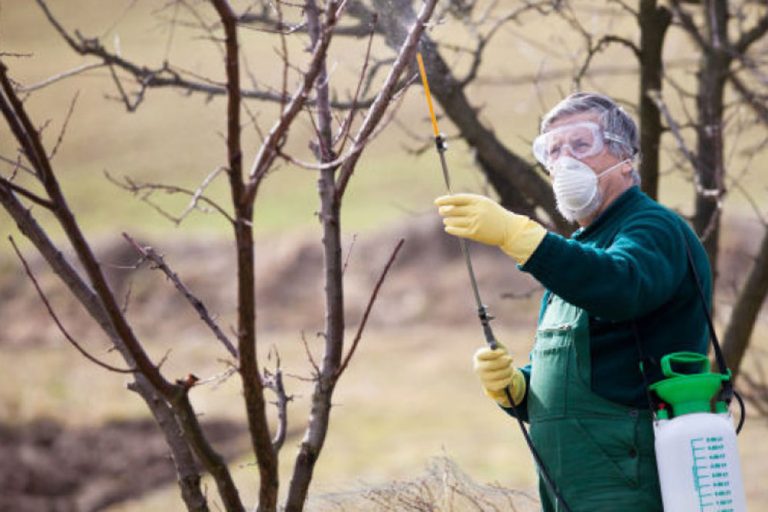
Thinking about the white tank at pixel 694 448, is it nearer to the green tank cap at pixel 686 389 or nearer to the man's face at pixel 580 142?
the green tank cap at pixel 686 389

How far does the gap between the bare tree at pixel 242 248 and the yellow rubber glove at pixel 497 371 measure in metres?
0.53

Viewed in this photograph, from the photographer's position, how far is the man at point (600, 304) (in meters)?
2.71

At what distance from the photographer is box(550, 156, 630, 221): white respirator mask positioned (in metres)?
3.02

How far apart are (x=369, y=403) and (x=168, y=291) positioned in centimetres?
962

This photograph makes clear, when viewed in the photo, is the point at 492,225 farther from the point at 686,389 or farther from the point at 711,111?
the point at 711,111

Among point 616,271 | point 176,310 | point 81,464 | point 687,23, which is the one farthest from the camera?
point 176,310

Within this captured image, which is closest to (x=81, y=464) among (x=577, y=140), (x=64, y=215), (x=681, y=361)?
(x=577, y=140)

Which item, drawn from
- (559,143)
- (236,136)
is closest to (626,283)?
(559,143)

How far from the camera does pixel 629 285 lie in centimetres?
268

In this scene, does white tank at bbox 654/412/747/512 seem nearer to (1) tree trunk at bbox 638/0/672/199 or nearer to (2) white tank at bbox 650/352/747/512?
(2) white tank at bbox 650/352/747/512

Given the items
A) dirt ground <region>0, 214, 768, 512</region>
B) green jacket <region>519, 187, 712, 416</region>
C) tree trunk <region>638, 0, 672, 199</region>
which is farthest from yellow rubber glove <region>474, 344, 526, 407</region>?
dirt ground <region>0, 214, 768, 512</region>

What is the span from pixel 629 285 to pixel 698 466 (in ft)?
1.35

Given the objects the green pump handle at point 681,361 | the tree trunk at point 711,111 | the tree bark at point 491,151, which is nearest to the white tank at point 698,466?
the green pump handle at point 681,361

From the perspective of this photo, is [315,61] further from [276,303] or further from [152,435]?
[276,303]
